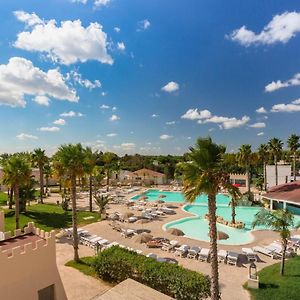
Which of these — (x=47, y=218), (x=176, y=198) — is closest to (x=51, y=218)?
(x=47, y=218)

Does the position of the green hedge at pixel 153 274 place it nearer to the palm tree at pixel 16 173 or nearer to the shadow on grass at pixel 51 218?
the shadow on grass at pixel 51 218

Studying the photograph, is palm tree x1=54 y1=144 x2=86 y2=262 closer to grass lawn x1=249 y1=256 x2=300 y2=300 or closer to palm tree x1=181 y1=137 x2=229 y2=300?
palm tree x1=181 y1=137 x2=229 y2=300

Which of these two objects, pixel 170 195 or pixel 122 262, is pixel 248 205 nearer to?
pixel 170 195

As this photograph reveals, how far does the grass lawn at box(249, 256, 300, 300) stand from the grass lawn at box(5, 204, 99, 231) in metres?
20.6

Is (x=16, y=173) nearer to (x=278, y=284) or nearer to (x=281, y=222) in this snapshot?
(x=281, y=222)

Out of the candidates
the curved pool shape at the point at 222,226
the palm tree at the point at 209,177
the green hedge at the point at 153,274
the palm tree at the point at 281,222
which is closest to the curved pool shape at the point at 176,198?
the curved pool shape at the point at 222,226

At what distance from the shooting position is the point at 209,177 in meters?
13.5

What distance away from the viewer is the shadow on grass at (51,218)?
32.1 m

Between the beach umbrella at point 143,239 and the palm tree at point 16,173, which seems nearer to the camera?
the beach umbrella at point 143,239

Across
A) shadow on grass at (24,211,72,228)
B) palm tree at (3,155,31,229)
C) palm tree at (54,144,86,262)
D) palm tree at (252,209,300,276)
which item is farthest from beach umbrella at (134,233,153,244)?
palm tree at (3,155,31,229)

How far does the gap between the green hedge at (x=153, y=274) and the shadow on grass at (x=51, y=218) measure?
1457cm

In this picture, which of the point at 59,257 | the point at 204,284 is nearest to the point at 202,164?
the point at 204,284

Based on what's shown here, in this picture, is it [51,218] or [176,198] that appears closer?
[51,218]

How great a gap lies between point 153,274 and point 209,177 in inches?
275
